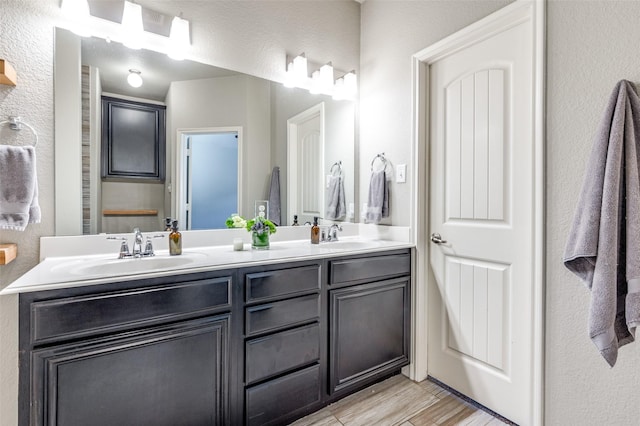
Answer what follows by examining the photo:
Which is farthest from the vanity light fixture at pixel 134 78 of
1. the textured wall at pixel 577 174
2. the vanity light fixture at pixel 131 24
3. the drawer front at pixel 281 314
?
the textured wall at pixel 577 174

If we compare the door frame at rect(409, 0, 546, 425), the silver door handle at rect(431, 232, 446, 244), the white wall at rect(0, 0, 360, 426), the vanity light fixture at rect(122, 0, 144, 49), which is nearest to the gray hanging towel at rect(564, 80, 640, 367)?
the door frame at rect(409, 0, 546, 425)

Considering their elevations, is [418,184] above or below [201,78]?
below

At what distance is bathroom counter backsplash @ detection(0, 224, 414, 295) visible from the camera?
1122 millimetres

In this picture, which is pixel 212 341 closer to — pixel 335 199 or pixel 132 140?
pixel 132 140

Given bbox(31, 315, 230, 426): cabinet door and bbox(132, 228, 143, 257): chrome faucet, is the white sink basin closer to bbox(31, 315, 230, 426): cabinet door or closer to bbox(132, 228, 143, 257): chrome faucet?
bbox(132, 228, 143, 257): chrome faucet

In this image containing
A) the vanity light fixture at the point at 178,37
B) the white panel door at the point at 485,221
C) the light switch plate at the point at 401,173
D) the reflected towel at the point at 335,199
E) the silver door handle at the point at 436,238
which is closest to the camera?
the white panel door at the point at 485,221

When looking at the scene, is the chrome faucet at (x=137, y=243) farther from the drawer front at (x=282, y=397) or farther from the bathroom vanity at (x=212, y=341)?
the drawer front at (x=282, y=397)

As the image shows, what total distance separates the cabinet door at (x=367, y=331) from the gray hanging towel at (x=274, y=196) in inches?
27.6

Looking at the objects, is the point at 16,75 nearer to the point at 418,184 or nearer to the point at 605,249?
the point at 418,184

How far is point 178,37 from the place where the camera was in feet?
5.68

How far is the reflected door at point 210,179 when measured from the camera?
1.88m

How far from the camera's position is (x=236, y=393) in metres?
1.40

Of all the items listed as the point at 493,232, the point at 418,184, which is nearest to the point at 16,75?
the point at 418,184

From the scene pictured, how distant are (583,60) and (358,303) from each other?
4.95 ft
